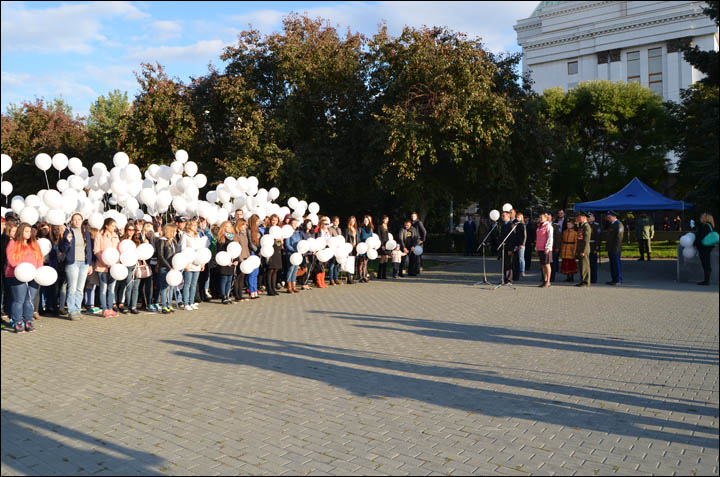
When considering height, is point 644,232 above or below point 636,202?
below

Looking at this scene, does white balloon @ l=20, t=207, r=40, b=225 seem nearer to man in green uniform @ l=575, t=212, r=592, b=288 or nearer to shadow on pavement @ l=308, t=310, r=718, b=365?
shadow on pavement @ l=308, t=310, r=718, b=365

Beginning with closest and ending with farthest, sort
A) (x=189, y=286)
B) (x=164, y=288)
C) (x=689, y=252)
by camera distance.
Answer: (x=164, y=288)
(x=189, y=286)
(x=689, y=252)

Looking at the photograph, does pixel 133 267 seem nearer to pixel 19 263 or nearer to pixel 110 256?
pixel 110 256

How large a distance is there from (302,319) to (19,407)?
237 inches

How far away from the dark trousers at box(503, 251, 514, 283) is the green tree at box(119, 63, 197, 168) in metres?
15.6

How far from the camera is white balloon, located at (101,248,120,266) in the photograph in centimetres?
1061

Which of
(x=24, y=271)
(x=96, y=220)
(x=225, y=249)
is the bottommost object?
(x=24, y=271)

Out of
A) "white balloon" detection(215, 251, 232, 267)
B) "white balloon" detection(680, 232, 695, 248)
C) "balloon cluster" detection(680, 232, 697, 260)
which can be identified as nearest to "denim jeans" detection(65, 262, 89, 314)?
"white balloon" detection(215, 251, 232, 267)

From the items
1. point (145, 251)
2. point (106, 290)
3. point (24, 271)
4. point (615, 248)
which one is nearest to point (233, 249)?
point (145, 251)

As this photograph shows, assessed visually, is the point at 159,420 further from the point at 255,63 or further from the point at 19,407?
the point at 255,63

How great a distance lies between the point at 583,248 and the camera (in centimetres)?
1580

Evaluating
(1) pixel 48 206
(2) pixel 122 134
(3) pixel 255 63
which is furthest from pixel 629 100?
(1) pixel 48 206

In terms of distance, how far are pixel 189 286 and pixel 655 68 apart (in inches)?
2667

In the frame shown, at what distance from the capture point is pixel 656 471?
171 inches
